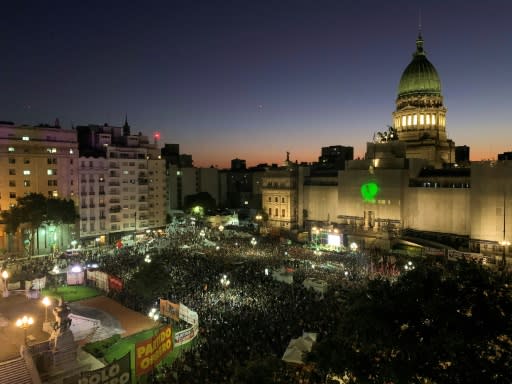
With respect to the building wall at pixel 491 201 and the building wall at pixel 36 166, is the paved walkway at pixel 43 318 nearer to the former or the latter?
the building wall at pixel 36 166

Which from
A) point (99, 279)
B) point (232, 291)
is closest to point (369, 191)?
point (232, 291)

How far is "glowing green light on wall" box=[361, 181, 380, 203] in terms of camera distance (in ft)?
186

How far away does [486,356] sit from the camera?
10.1 m

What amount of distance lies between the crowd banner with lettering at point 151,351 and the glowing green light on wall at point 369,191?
4238 centimetres

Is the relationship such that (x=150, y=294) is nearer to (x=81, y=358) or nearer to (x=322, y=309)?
(x=81, y=358)

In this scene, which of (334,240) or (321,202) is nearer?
(334,240)

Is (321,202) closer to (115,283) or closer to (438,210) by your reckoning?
(438,210)

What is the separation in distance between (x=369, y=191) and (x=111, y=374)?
46855 mm

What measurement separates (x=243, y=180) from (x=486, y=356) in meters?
97.4

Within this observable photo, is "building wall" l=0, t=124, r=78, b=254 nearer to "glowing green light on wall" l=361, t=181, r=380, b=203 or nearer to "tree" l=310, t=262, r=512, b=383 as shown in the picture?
"glowing green light on wall" l=361, t=181, r=380, b=203

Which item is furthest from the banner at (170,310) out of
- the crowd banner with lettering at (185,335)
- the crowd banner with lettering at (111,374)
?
the crowd banner with lettering at (111,374)

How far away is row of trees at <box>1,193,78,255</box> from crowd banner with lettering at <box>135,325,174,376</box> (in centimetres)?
3353

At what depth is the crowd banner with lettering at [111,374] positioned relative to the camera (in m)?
16.0

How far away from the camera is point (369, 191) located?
5741 centimetres
